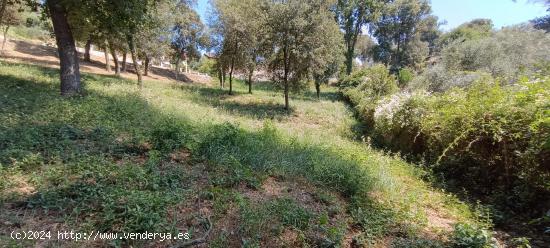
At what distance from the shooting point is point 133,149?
5.50 metres

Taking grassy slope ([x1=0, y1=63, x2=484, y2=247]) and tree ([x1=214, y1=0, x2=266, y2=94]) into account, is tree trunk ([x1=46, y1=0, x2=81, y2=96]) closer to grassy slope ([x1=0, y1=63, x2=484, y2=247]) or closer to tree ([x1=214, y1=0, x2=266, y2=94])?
grassy slope ([x1=0, y1=63, x2=484, y2=247])

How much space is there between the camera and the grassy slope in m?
3.52

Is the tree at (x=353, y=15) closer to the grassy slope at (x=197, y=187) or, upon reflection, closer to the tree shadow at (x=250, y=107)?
the tree shadow at (x=250, y=107)

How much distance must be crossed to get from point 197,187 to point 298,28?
43.9 ft

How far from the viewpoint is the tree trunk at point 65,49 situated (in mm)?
8992

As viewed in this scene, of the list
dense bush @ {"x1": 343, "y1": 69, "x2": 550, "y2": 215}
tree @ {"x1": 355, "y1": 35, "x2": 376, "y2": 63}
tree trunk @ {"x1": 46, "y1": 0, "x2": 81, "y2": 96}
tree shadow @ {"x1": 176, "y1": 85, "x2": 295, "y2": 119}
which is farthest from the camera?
tree @ {"x1": 355, "y1": 35, "x2": 376, "y2": 63}

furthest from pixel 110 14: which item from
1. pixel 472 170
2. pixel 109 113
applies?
pixel 472 170

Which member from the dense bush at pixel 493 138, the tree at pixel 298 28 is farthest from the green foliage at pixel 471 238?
the tree at pixel 298 28

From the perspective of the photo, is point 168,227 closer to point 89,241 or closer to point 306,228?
point 89,241

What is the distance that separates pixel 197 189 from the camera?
14.5 ft

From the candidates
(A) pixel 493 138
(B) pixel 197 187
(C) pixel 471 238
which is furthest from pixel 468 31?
(B) pixel 197 187

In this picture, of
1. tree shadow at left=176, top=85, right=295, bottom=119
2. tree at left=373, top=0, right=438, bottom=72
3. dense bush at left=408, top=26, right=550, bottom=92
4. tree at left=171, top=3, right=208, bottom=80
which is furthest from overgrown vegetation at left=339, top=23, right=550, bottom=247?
tree at left=373, top=0, right=438, bottom=72

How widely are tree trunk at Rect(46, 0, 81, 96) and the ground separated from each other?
2.05 m

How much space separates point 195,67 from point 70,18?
56.0 metres
